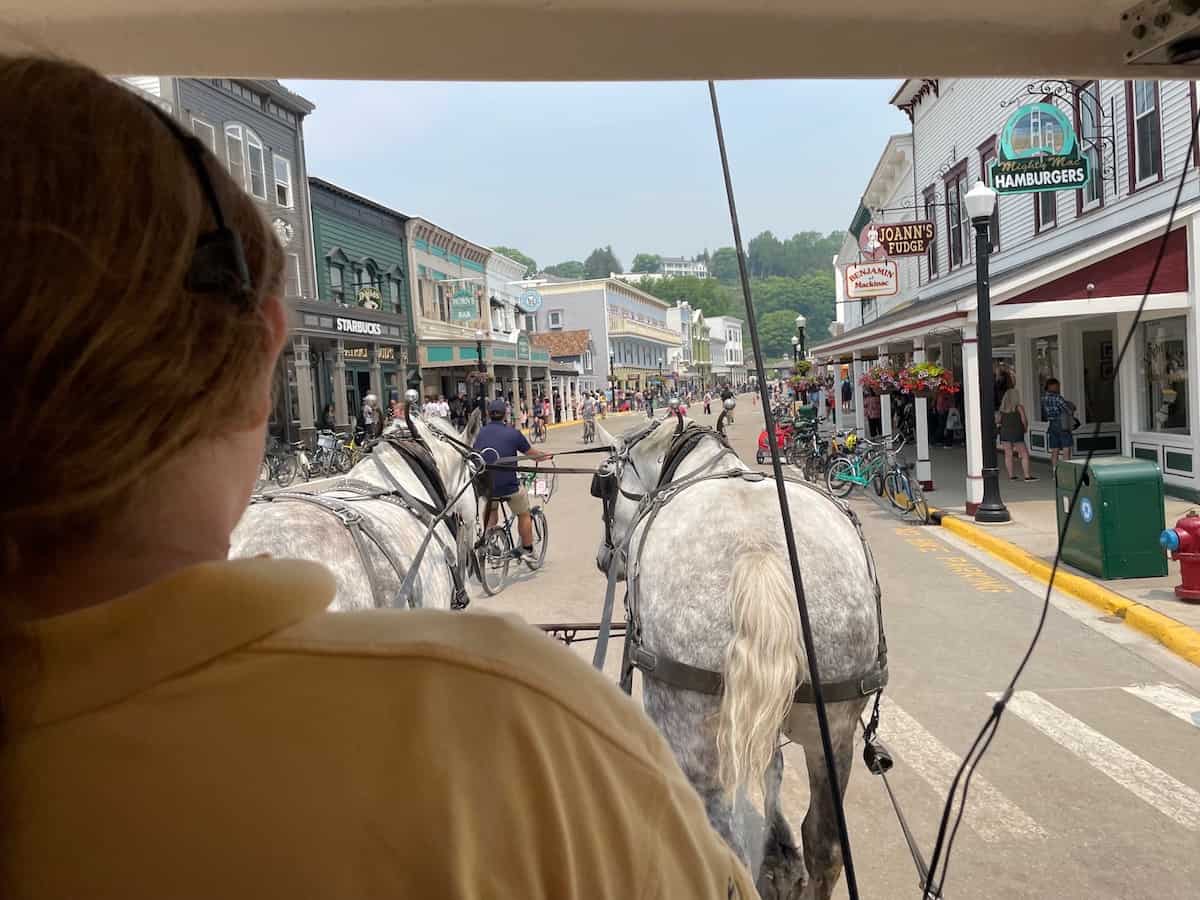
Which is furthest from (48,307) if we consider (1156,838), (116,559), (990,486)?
(990,486)

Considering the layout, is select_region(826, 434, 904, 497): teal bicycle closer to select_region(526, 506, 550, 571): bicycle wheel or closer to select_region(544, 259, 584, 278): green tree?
select_region(526, 506, 550, 571): bicycle wheel

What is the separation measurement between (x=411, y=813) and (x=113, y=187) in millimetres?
574

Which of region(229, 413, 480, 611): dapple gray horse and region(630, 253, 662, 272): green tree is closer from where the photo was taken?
region(229, 413, 480, 611): dapple gray horse

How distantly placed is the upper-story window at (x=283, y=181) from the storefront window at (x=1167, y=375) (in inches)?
950

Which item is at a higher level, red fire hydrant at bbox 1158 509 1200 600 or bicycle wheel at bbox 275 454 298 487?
bicycle wheel at bbox 275 454 298 487

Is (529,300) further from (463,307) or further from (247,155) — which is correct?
(247,155)

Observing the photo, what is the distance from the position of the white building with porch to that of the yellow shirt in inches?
369

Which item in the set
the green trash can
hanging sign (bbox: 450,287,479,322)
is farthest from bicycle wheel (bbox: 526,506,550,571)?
hanging sign (bbox: 450,287,479,322)

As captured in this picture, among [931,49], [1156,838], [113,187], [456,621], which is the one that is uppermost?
[931,49]

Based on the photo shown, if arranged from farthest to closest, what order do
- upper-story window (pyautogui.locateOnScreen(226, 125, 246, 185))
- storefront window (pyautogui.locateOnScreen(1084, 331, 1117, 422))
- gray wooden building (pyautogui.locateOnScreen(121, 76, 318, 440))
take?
upper-story window (pyautogui.locateOnScreen(226, 125, 246, 185)) → gray wooden building (pyautogui.locateOnScreen(121, 76, 318, 440)) → storefront window (pyautogui.locateOnScreen(1084, 331, 1117, 422))

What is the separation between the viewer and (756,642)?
316cm

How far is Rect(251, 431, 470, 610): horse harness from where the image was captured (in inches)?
162

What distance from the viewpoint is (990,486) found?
39.8 feet

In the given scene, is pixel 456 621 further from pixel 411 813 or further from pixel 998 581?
pixel 998 581
